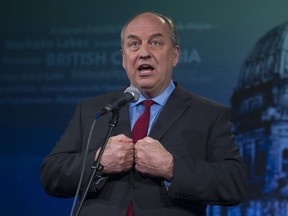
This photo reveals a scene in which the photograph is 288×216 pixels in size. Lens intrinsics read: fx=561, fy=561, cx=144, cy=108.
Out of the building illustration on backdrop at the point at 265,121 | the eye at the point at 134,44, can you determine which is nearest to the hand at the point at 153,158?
the eye at the point at 134,44

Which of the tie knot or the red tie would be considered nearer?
the red tie

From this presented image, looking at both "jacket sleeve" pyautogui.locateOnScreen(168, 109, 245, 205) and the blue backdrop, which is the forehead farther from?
the blue backdrop

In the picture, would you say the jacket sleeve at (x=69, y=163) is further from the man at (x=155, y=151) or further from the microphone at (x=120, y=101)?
the microphone at (x=120, y=101)

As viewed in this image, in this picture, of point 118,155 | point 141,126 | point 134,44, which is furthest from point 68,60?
point 118,155

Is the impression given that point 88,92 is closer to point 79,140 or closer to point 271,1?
point 271,1

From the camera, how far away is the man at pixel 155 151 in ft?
6.98

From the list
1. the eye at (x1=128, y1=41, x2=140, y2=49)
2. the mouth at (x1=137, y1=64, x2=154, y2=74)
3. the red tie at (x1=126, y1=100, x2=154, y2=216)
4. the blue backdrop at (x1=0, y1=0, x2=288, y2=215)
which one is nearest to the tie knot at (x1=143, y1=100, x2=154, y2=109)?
the red tie at (x1=126, y1=100, x2=154, y2=216)

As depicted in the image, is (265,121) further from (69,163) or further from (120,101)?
(120,101)

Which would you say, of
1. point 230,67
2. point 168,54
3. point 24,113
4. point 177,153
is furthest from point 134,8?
point 177,153

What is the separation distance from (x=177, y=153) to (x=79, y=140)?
1.47 ft

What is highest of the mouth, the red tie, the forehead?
the forehead

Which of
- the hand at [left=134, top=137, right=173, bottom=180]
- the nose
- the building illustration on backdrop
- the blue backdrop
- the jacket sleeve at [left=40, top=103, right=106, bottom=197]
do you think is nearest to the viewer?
the hand at [left=134, top=137, right=173, bottom=180]

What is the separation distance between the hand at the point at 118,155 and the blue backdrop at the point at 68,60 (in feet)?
6.97

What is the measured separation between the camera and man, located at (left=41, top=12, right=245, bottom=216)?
2129 mm
